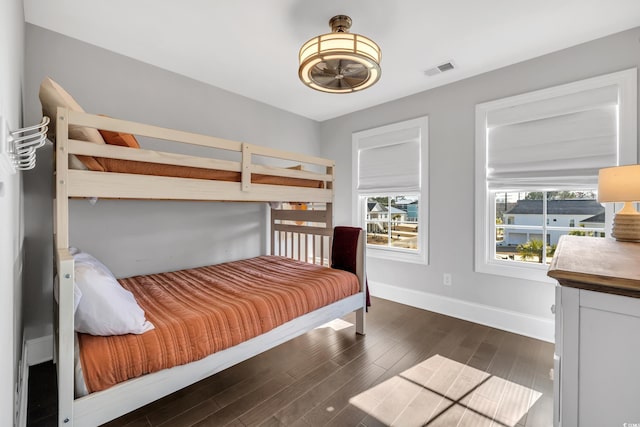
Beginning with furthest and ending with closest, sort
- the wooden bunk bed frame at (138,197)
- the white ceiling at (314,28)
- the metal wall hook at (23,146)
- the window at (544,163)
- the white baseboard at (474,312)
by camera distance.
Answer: the white baseboard at (474,312)
the window at (544,163)
the white ceiling at (314,28)
the wooden bunk bed frame at (138,197)
the metal wall hook at (23,146)

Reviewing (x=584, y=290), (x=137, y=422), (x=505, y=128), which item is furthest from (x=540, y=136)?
(x=137, y=422)

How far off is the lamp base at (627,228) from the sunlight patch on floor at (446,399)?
102 centimetres

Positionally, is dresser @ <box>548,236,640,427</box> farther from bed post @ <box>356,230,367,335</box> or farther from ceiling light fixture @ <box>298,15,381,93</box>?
bed post @ <box>356,230,367,335</box>

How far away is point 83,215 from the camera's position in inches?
88.0

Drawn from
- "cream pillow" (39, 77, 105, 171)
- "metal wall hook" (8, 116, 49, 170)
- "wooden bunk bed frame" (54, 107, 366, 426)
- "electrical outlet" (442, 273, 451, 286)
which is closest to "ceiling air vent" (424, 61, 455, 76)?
"wooden bunk bed frame" (54, 107, 366, 426)

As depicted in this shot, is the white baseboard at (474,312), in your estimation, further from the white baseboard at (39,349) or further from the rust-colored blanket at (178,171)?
the white baseboard at (39,349)

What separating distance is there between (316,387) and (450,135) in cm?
259

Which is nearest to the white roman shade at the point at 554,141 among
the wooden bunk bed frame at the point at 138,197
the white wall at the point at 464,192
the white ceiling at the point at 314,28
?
the white wall at the point at 464,192

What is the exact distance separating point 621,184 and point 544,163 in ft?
3.02

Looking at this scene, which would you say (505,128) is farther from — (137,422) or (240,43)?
(137,422)

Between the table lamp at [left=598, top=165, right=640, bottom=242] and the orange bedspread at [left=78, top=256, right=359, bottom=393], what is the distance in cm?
169

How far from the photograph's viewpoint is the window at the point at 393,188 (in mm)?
3197

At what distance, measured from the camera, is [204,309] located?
5.22 feet

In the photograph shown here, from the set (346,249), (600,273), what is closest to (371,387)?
(346,249)
